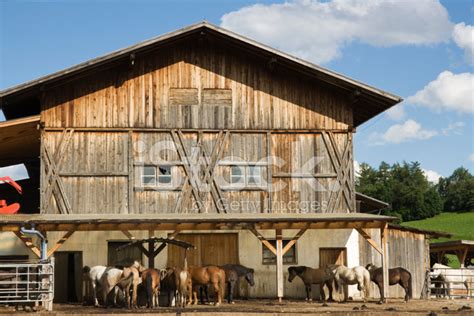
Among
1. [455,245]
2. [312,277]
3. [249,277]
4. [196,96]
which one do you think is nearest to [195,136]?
[196,96]

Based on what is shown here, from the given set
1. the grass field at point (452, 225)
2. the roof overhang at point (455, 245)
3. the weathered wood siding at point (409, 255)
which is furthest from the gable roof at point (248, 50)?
the grass field at point (452, 225)

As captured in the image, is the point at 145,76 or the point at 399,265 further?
the point at 399,265

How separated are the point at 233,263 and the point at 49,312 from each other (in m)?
9.01

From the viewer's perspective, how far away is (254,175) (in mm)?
28188

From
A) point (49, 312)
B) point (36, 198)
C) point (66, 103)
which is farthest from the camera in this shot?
point (36, 198)

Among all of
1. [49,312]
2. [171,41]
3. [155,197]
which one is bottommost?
[49,312]

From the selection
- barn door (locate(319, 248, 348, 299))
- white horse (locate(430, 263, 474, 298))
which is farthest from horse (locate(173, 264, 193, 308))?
white horse (locate(430, 263, 474, 298))

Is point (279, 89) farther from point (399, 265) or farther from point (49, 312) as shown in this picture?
point (49, 312)

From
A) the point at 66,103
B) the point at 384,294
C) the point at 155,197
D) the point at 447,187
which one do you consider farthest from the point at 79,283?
the point at 447,187

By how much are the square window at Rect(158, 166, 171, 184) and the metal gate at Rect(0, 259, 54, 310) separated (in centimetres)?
606

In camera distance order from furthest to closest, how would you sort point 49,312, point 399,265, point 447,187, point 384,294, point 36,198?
point 447,187
point 36,198
point 399,265
point 384,294
point 49,312

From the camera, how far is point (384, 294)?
80.3ft

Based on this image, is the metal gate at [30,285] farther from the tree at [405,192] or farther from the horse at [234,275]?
the tree at [405,192]

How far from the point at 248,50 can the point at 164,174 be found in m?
5.21
